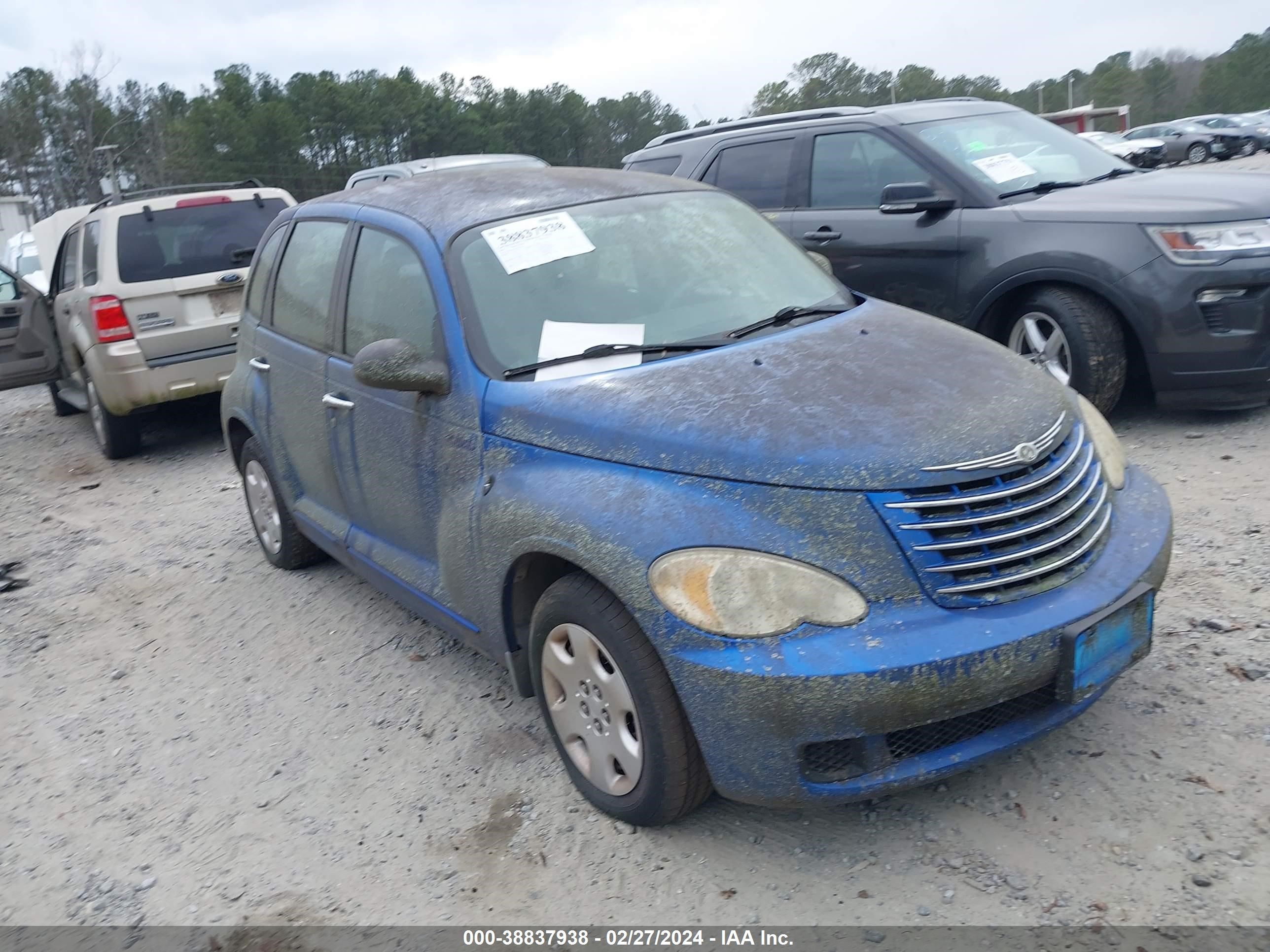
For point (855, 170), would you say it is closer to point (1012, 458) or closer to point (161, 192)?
point (1012, 458)

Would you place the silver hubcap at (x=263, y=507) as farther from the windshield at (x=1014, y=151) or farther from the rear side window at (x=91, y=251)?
the windshield at (x=1014, y=151)

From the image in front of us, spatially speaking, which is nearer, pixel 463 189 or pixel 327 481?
pixel 463 189

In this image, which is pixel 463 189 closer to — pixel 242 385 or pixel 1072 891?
pixel 242 385

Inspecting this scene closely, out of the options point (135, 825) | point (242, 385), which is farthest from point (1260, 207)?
point (135, 825)

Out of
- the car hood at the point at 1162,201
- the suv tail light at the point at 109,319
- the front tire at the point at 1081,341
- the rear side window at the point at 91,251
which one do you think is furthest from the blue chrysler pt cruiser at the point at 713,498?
the rear side window at the point at 91,251

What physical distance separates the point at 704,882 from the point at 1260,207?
4501mm

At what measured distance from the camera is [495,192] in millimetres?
4000

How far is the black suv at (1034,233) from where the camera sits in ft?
17.4

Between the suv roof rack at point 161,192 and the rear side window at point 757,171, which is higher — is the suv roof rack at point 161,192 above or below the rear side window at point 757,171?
above

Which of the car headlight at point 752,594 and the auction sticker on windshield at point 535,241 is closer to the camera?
the car headlight at point 752,594

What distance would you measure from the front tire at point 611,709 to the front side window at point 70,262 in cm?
742

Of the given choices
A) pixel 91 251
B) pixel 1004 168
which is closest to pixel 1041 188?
pixel 1004 168

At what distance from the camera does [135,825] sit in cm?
350

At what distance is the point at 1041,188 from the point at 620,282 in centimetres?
362
